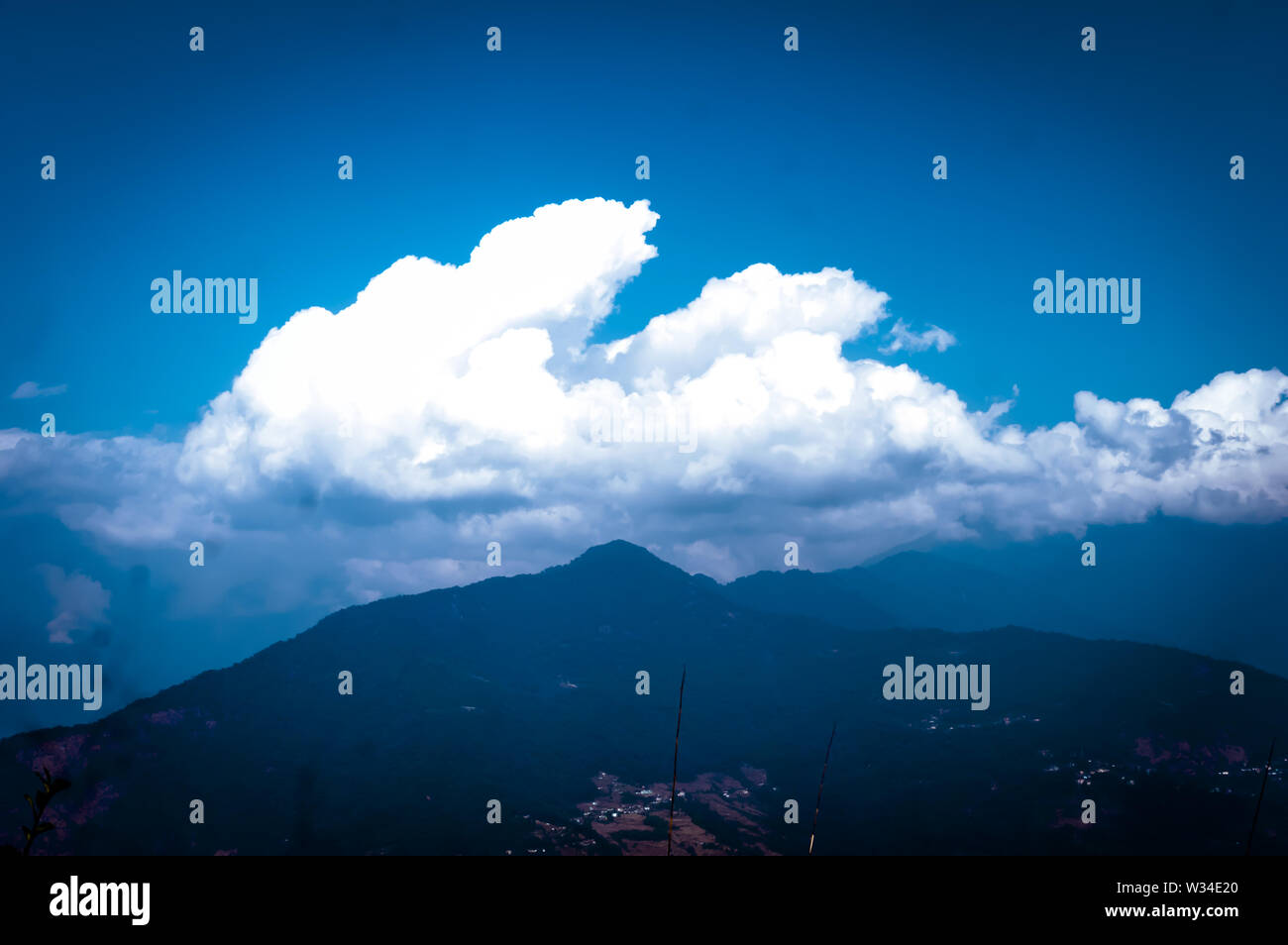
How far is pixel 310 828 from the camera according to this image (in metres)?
180

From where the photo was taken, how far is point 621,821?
585 feet
